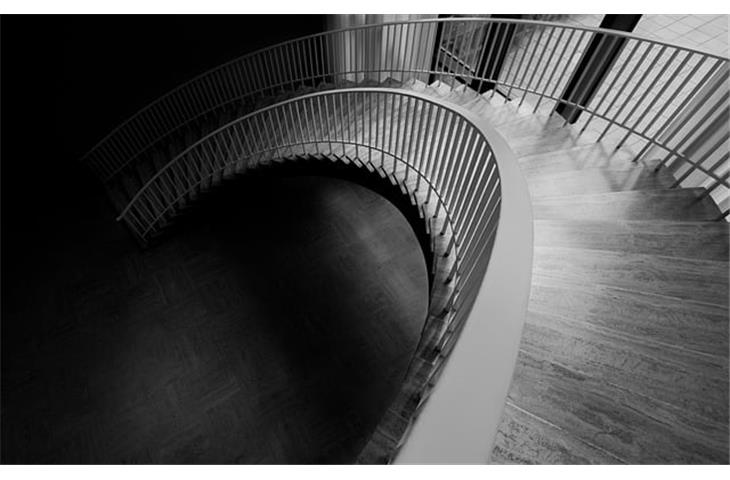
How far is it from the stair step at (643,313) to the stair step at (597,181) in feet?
4.48

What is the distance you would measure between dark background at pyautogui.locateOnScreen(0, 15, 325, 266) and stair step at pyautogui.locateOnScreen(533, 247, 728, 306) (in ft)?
22.5

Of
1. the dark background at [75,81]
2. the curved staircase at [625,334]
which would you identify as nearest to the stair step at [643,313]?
the curved staircase at [625,334]

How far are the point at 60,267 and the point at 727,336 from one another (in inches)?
330

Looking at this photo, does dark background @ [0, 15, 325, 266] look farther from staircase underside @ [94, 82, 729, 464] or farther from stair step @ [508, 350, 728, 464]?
stair step @ [508, 350, 728, 464]

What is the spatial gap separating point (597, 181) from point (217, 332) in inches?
211

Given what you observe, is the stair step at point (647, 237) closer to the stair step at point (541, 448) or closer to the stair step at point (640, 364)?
the stair step at point (640, 364)

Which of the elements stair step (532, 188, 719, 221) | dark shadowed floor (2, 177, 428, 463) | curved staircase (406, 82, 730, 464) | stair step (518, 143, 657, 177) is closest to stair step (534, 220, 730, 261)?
curved staircase (406, 82, 730, 464)

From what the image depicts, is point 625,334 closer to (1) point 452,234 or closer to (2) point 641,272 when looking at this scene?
(2) point 641,272

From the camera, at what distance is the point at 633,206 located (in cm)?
315

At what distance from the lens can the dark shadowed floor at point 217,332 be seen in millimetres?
5055

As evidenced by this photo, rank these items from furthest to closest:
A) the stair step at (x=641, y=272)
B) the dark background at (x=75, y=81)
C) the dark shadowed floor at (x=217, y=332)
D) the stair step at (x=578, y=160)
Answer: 1. the dark background at (x=75, y=81)
2. the dark shadowed floor at (x=217, y=332)
3. the stair step at (x=578, y=160)
4. the stair step at (x=641, y=272)

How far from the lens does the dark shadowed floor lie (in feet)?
16.6

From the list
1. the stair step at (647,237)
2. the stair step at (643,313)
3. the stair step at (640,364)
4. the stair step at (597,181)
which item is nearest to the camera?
the stair step at (640,364)

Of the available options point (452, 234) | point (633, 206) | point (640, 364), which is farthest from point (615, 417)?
point (633, 206)
